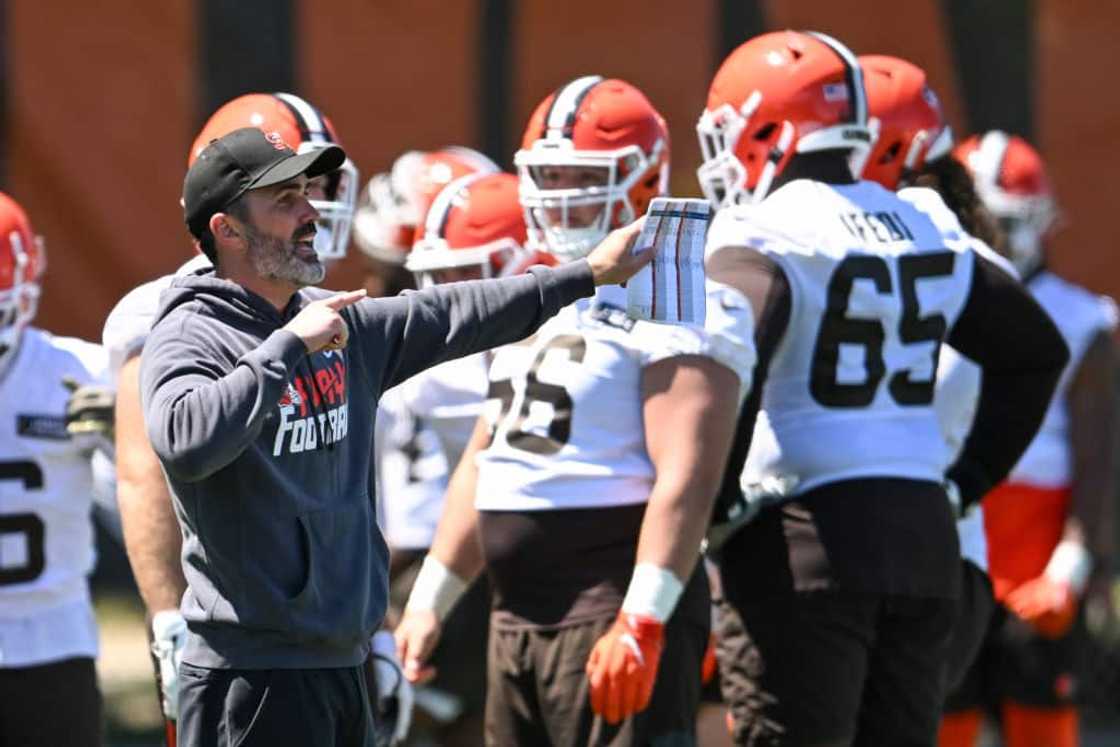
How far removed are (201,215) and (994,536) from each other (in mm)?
3026

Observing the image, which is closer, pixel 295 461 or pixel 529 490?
pixel 295 461

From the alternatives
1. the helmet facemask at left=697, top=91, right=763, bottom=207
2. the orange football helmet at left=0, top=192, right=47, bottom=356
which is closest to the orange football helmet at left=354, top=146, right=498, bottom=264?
the orange football helmet at left=0, top=192, right=47, bottom=356

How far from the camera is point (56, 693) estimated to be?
14.1 ft

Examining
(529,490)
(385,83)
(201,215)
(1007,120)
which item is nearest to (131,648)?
(385,83)

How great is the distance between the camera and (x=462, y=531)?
4266mm

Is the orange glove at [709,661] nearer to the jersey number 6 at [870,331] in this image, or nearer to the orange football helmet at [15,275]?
the jersey number 6 at [870,331]

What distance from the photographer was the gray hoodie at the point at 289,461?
10.1 ft

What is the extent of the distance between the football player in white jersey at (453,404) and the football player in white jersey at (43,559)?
0.95 metres

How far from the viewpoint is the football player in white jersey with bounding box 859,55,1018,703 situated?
4.52m

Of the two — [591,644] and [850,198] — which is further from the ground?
[850,198]

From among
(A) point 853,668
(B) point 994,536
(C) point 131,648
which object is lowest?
(C) point 131,648

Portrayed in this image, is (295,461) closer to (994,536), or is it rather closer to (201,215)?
(201,215)

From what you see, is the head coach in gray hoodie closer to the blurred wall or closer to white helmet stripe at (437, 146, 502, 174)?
white helmet stripe at (437, 146, 502, 174)

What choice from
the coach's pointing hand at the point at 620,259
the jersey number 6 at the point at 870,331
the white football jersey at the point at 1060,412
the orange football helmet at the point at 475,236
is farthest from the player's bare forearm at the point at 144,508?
the white football jersey at the point at 1060,412
